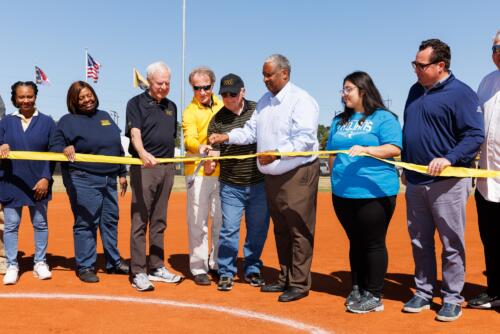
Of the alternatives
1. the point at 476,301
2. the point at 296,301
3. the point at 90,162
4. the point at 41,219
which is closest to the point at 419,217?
the point at 476,301

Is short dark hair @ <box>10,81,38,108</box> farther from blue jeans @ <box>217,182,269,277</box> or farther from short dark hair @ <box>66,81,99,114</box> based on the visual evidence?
blue jeans @ <box>217,182,269,277</box>

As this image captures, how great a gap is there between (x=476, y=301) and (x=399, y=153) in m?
1.61

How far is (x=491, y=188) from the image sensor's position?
466 centimetres

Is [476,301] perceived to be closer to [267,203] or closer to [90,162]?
[267,203]

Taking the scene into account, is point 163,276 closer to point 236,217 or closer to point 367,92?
point 236,217

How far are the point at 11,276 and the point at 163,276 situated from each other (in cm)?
164

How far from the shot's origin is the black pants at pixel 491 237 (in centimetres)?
481

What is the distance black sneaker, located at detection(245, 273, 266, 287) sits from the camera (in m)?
5.76

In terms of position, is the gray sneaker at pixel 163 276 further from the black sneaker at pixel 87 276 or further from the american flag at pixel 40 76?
the american flag at pixel 40 76

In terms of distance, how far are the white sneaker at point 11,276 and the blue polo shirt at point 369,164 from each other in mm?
3655

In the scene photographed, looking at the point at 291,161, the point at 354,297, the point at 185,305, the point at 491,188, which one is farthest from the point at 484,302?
the point at 185,305

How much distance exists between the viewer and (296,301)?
16.8 ft

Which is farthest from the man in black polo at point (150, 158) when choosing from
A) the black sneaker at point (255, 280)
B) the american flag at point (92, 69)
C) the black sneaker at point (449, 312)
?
the american flag at point (92, 69)

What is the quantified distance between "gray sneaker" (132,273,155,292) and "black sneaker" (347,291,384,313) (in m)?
2.08
